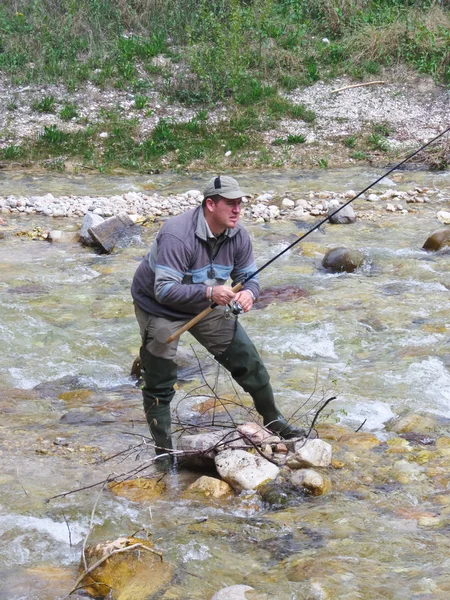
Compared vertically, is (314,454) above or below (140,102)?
above

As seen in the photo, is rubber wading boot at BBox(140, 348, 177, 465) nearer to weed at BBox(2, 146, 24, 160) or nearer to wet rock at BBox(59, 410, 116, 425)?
wet rock at BBox(59, 410, 116, 425)

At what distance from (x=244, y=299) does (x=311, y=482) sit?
40.0 inches

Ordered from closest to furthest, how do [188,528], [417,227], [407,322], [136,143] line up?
[188,528]
[407,322]
[417,227]
[136,143]

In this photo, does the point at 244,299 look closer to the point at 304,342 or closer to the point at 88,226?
the point at 304,342

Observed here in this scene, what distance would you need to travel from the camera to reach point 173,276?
14.1 feet

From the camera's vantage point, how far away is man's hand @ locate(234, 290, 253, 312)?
4375mm

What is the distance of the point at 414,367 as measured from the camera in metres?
6.61

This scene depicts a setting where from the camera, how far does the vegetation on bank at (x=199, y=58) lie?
49.2 feet

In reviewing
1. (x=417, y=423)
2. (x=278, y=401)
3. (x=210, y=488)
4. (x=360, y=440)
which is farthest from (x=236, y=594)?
(x=278, y=401)

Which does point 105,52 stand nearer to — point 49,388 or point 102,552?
point 49,388

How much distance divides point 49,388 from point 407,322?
10.9 feet

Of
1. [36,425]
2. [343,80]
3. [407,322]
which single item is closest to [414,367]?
[407,322]

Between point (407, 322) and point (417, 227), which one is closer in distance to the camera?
point (407, 322)

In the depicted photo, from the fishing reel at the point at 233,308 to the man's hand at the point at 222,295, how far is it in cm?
7
